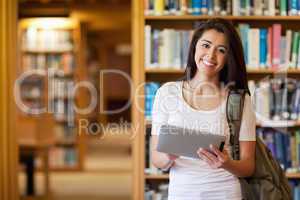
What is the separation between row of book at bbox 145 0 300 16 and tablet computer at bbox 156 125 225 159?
1.87m

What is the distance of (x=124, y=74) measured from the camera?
7.37m

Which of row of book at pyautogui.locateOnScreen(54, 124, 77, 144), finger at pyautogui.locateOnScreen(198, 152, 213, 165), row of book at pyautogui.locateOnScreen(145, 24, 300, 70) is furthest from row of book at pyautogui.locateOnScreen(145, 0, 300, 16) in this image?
row of book at pyautogui.locateOnScreen(54, 124, 77, 144)

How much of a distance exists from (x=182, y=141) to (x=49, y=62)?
20.0 ft

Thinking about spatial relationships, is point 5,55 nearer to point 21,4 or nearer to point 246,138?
point 246,138

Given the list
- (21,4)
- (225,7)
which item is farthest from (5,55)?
(21,4)

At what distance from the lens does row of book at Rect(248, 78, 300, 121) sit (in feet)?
12.7

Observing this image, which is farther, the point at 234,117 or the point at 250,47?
the point at 250,47

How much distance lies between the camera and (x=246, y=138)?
2092 mm

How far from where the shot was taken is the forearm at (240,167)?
6.66 feet

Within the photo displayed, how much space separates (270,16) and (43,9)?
169 inches

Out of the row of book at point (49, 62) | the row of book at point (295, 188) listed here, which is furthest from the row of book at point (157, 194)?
the row of book at point (49, 62)

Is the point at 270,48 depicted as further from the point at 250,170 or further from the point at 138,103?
the point at 250,170

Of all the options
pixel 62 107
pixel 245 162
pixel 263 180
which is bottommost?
pixel 62 107

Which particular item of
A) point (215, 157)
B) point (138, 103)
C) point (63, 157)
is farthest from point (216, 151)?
point (63, 157)
